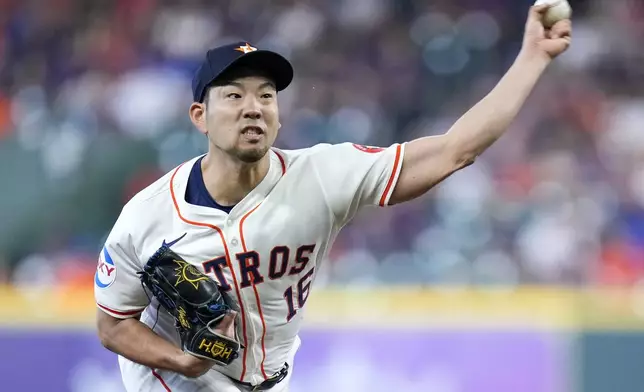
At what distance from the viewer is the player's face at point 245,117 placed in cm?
322

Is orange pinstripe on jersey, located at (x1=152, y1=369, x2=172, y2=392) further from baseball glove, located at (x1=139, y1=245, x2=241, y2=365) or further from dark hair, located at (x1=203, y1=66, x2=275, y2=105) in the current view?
dark hair, located at (x1=203, y1=66, x2=275, y2=105)

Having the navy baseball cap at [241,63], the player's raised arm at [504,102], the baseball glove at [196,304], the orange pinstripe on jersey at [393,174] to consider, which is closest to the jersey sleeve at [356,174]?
the orange pinstripe on jersey at [393,174]

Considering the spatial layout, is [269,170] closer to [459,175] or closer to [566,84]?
[459,175]

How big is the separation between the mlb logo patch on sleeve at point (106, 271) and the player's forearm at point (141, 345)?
149 millimetres

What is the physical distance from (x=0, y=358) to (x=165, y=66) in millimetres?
3127

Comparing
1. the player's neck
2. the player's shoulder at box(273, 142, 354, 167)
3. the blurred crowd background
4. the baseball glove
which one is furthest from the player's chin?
the blurred crowd background

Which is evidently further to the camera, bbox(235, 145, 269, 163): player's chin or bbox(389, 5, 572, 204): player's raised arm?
bbox(235, 145, 269, 163): player's chin

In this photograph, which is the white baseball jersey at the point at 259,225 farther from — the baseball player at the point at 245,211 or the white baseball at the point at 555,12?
the white baseball at the point at 555,12

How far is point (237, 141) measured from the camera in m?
3.24

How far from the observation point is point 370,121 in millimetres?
8227

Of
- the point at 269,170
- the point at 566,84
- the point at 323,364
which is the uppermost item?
the point at 269,170

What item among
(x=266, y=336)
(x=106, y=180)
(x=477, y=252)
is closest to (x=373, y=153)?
(x=266, y=336)

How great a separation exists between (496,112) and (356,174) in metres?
0.52

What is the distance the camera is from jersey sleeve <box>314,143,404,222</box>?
3.23 m
